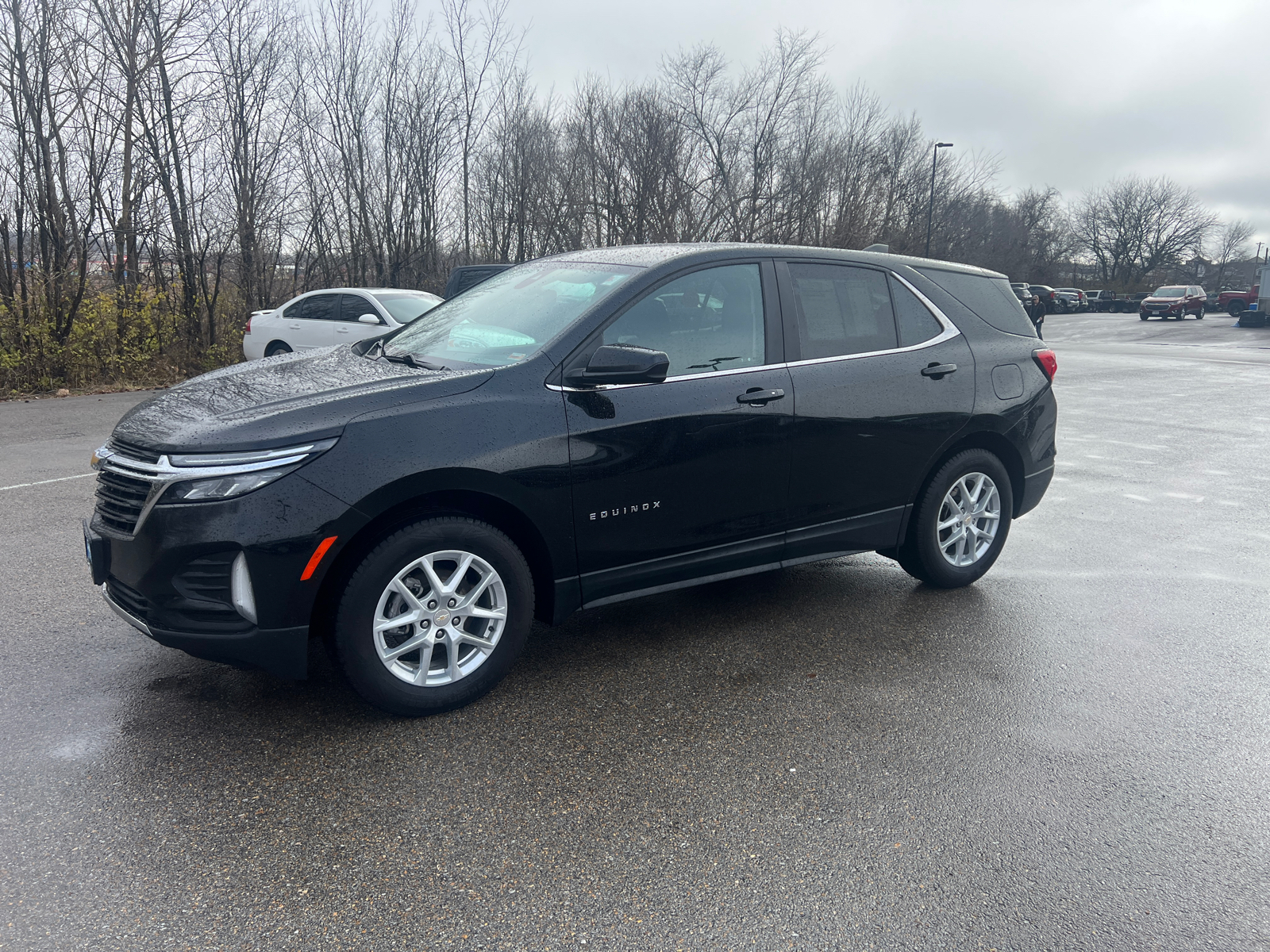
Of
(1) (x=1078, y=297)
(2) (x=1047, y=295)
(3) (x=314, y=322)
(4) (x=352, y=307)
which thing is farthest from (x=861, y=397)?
(1) (x=1078, y=297)

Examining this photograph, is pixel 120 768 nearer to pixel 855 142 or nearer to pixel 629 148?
pixel 629 148

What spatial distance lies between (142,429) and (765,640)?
2.79m

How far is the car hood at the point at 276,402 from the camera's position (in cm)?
304

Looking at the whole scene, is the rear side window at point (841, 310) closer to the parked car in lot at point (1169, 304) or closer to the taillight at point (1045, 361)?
the taillight at point (1045, 361)

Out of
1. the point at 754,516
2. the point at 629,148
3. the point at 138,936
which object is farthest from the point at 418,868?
the point at 629,148

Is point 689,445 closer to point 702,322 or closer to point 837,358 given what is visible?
point 702,322

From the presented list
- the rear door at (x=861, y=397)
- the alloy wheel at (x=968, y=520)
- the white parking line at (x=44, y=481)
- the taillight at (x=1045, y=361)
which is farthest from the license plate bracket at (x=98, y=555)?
the taillight at (x=1045, y=361)

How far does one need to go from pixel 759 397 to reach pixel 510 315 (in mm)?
1182

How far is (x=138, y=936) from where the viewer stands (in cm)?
222

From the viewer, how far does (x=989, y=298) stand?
5.14 m

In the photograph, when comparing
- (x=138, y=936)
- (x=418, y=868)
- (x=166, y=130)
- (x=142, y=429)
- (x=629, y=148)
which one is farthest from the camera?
(x=629, y=148)

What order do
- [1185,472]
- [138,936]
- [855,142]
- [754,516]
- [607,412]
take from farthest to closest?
1. [855,142]
2. [1185,472]
3. [754,516]
4. [607,412]
5. [138,936]

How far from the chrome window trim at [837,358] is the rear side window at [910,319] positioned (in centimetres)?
2

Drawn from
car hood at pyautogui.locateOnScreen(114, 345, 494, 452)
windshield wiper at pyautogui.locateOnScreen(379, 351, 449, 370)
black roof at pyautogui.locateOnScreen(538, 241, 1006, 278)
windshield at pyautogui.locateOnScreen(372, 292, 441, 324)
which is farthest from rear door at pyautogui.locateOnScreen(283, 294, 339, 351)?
car hood at pyautogui.locateOnScreen(114, 345, 494, 452)
